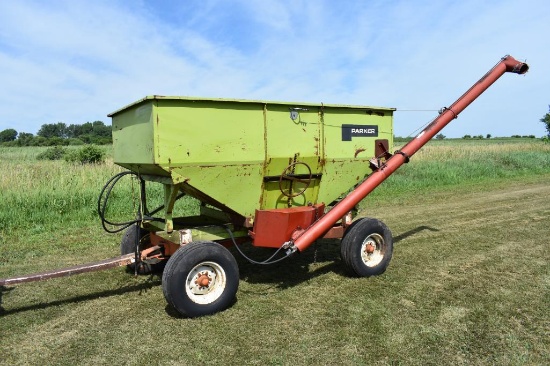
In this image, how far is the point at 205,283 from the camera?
4180 mm

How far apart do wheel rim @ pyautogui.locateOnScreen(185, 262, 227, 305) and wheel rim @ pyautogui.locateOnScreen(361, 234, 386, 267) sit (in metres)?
1.87

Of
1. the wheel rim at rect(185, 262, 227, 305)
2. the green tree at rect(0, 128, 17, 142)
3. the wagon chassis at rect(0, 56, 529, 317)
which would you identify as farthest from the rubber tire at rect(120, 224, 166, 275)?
the green tree at rect(0, 128, 17, 142)

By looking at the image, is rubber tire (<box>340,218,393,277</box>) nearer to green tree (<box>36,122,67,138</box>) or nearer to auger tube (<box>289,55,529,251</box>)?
auger tube (<box>289,55,529,251</box>)

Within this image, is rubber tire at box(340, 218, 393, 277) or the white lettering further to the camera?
the white lettering

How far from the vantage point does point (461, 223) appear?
8.11 meters

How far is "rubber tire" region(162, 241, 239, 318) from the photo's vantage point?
13.0ft

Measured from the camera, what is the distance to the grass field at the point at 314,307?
3418mm

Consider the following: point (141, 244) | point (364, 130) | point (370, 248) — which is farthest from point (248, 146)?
point (141, 244)

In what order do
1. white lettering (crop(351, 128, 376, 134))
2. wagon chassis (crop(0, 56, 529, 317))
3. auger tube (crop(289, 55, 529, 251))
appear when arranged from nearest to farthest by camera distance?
wagon chassis (crop(0, 56, 529, 317))
auger tube (crop(289, 55, 529, 251))
white lettering (crop(351, 128, 376, 134))

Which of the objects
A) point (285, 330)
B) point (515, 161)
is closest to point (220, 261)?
point (285, 330)

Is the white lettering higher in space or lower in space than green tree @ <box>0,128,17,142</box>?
lower

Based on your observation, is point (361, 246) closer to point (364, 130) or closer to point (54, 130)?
point (364, 130)

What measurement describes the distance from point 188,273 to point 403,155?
2994 millimetres

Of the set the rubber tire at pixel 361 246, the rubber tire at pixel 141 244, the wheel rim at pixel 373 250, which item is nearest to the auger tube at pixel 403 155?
the rubber tire at pixel 361 246
